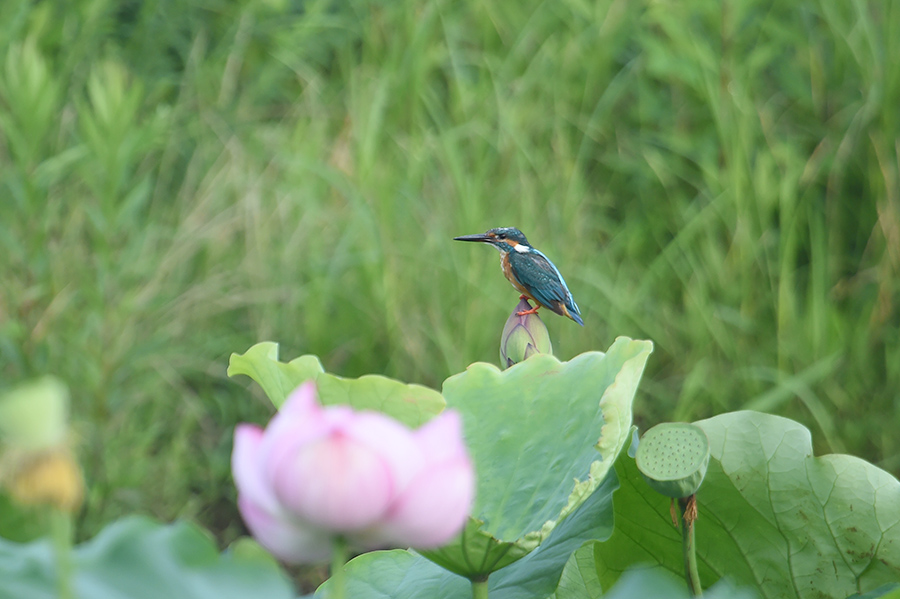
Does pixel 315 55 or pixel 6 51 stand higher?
pixel 6 51

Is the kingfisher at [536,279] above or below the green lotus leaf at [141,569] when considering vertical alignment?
below

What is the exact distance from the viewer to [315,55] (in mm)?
3320

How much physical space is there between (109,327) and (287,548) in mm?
1658

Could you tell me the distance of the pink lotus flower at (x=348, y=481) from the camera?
301 millimetres

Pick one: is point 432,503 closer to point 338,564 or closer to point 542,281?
point 338,564

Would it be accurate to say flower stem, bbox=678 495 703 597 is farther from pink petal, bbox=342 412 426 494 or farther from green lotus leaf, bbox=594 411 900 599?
pink petal, bbox=342 412 426 494

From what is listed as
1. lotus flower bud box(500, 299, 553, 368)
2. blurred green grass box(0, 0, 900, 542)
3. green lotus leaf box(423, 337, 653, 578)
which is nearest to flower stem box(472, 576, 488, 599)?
green lotus leaf box(423, 337, 653, 578)

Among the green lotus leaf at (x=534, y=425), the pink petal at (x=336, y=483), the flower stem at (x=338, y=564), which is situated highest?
the pink petal at (x=336, y=483)

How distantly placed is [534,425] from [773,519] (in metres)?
0.17

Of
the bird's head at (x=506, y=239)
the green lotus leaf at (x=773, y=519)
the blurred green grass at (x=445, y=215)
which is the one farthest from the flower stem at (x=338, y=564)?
the blurred green grass at (x=445, y=215)

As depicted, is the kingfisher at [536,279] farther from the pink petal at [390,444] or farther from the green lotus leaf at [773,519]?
the pink petal at [390,444]

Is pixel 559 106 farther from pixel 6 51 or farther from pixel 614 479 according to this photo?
pixel 614 479

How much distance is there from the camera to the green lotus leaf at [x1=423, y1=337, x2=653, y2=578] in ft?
1.83

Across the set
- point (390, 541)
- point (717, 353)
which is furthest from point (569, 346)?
point (390, 541)
